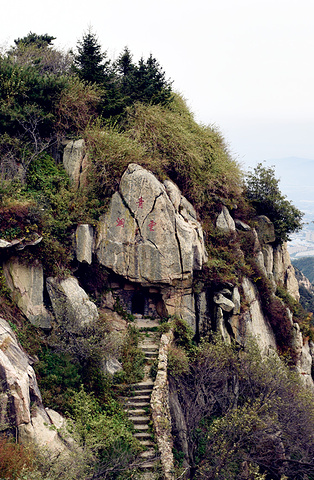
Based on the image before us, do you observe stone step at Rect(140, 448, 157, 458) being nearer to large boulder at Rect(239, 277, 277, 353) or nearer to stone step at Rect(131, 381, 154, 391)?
stone step at Rect(131, 381, 154, 391)

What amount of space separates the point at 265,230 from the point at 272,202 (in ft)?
6.21

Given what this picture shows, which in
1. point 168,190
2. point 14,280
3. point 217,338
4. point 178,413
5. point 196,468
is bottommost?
point 196,468

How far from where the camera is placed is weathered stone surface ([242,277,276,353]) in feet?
61.0

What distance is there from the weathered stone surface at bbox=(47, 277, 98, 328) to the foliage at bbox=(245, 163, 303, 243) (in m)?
13.3

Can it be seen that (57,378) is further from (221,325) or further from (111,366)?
(221,325)

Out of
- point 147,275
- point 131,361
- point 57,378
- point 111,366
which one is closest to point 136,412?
point 111,366

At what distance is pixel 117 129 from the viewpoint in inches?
761

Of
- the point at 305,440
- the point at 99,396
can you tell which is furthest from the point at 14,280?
the point at 305,440

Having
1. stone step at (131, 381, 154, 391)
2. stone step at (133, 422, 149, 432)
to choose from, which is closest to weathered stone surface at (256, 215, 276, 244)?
stone step at (131, 381, 154, 391)

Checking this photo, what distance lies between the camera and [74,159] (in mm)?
17469

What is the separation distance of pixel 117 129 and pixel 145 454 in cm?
1536

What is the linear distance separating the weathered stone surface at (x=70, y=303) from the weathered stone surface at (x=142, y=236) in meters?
2.18

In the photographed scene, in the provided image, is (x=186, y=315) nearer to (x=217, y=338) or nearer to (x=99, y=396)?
(x=217, y=338)

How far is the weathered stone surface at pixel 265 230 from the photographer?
2228 centimetres
